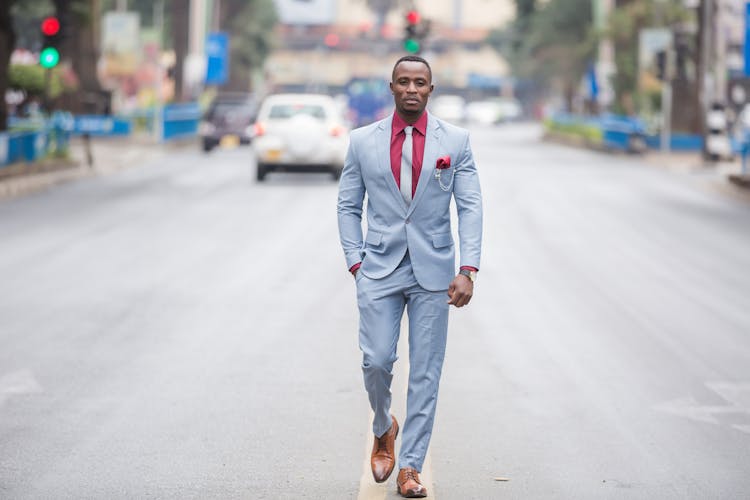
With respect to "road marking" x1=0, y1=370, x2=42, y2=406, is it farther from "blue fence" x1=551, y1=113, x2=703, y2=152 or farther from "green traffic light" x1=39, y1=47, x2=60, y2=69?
"blue fence" x1=551, y1=113, x2=703, y2=152

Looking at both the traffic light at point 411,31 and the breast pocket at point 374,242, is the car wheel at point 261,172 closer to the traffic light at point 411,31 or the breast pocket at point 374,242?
the traffic light at point 411,31

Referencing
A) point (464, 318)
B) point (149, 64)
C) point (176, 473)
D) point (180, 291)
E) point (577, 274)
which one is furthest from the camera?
point (149, 64)

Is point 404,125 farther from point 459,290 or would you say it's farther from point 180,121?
point 180,121

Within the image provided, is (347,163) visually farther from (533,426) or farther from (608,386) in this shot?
(608,386)

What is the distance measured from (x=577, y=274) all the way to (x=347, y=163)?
9318 mm

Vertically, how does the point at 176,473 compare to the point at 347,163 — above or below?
below

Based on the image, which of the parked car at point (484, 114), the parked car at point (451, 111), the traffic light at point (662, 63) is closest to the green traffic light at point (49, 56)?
the traffic light at point (662, 63)

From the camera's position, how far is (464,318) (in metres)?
12.5

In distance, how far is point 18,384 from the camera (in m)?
9.33

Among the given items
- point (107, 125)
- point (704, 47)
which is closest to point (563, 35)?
point (107, 125)

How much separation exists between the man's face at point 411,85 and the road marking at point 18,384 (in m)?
3.59

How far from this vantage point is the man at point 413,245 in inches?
250

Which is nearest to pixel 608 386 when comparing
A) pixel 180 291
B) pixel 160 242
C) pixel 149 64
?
pixel 180 291

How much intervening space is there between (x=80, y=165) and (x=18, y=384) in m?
24.5
